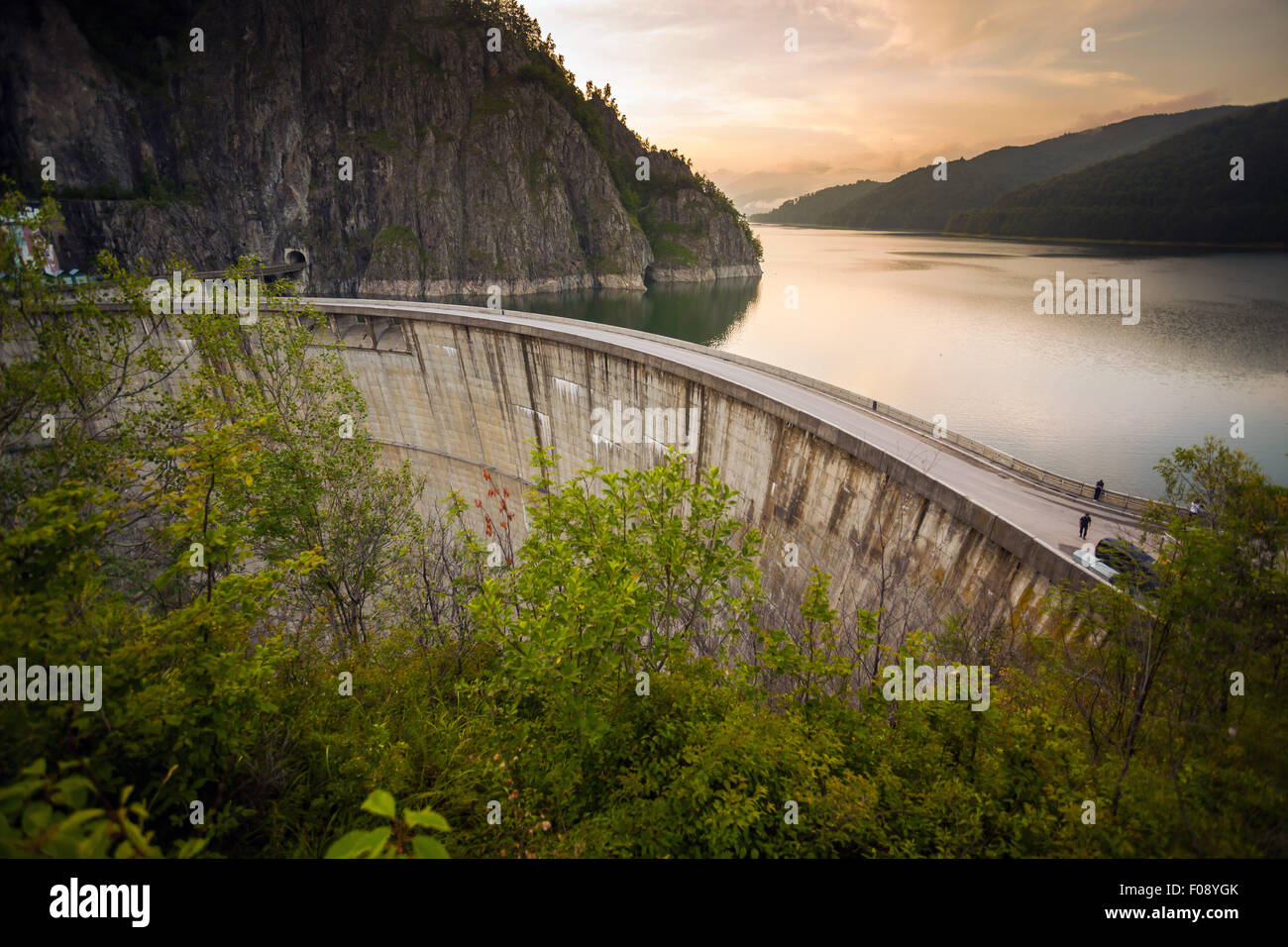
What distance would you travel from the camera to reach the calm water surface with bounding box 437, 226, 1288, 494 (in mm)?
28844

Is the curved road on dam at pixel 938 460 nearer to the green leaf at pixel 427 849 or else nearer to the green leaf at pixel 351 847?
the green leaf at pixel 427 849

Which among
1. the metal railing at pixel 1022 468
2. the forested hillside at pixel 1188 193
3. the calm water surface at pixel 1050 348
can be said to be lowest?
the metal railing at pixel 1022 468

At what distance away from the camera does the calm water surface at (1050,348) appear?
28844mm

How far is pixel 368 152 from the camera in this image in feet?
330

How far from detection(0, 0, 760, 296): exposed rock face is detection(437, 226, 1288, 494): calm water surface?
2514cm

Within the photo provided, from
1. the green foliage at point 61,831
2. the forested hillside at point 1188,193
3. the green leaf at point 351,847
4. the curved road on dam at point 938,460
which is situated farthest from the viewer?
the forested hillside at point 1188,193

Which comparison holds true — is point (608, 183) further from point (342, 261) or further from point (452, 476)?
point (452, 476)

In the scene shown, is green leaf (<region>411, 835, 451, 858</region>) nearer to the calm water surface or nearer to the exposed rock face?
the calm water surface

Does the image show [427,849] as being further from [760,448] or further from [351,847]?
[760,448]

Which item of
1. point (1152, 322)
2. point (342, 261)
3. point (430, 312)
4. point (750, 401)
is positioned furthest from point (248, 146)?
point (1152, 322)

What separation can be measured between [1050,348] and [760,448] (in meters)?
38.8

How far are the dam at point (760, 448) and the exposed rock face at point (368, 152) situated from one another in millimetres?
73352

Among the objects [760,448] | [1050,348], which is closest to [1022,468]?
[760,448]

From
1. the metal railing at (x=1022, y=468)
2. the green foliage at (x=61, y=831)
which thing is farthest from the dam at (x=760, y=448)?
the green foliage at (x=61, y=831)
